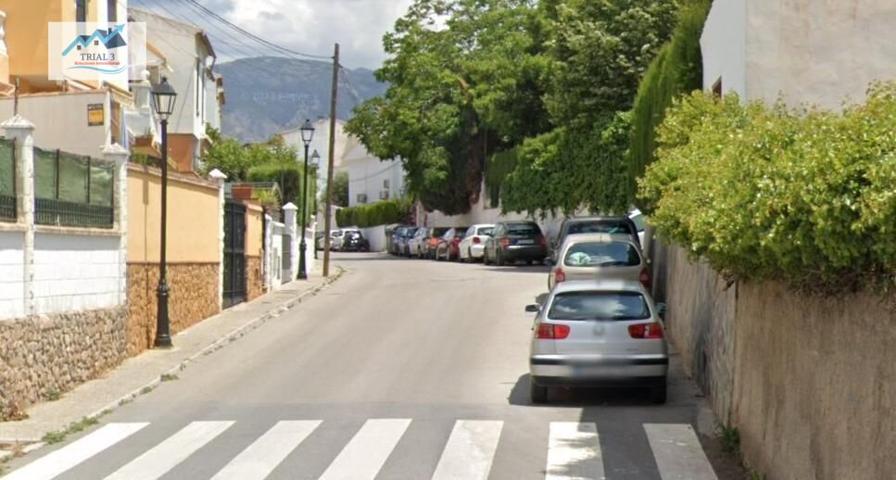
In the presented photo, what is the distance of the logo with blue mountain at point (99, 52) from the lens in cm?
2658

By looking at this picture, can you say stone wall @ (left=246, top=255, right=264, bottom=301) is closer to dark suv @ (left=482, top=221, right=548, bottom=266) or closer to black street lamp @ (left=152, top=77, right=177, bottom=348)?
black street lamp @ (left=152, top=77, right=177, bottom=348)

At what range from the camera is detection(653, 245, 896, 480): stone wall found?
6.66 m

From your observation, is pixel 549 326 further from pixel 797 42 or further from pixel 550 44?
pixel 550 44

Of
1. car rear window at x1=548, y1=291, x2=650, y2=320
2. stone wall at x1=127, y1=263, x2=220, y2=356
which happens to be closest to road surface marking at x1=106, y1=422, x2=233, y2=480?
car rear window at x1=548, y1=291, x2=650, y2=320

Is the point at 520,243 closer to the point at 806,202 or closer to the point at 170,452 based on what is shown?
the point at 170,452

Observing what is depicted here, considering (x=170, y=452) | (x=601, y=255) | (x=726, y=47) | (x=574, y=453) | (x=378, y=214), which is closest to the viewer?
(x=574, y=453)

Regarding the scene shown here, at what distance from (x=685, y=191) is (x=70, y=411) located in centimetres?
779

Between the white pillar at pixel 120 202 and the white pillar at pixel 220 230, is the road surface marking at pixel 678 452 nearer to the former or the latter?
the white pillar at pixel 120 202

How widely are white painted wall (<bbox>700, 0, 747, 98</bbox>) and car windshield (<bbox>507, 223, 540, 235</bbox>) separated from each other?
17.9 meters

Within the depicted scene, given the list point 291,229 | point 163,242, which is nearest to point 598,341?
point 163,242

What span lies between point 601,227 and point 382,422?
42.7 feet

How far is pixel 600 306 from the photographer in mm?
14305

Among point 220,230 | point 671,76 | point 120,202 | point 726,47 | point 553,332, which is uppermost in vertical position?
point 671,76

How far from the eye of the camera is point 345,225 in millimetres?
88750
